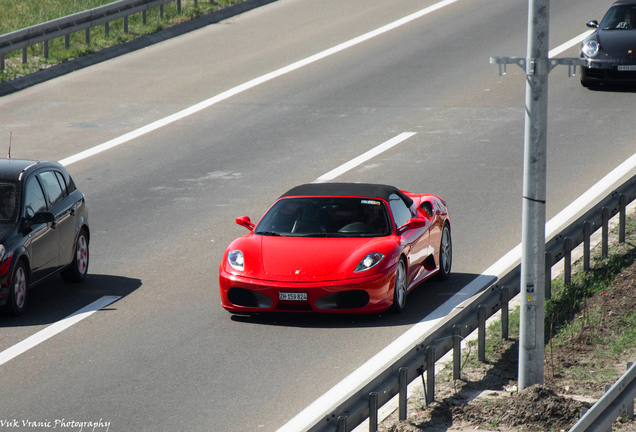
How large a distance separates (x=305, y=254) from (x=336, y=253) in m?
0.32

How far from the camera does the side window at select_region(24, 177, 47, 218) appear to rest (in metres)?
11.4

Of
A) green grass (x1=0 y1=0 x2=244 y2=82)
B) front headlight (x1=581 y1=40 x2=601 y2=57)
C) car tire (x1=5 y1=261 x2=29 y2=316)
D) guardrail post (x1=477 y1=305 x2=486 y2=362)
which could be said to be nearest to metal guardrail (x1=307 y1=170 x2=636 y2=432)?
guardrail post (x1=477 y1=305 x2=486 y2=362)

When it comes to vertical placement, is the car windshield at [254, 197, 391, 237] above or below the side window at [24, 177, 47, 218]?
below

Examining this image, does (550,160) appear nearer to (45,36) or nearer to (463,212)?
(463,212)

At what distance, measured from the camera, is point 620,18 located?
2133 centimetres

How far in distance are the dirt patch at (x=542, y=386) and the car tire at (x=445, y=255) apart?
1.91 metres

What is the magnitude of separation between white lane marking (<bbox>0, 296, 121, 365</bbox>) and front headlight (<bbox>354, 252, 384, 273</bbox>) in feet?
9.44

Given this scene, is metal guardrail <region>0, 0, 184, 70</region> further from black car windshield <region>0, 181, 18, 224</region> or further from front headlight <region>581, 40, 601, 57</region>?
black car windshield <region>0, 181, 18, 224</region>

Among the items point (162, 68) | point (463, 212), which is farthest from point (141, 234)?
point (162, 68)

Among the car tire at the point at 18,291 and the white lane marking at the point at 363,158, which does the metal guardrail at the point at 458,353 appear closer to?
the car tire at the point at 18,291

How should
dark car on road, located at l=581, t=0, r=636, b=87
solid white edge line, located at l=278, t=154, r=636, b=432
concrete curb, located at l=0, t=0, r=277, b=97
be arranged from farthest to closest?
concrete curb, located at l=0, t=0, r=277, b=97, dark car on road, located at l=581, t=0, r=636, b=87, solid white edge line, located at l=278, t=154, r=636, b=432

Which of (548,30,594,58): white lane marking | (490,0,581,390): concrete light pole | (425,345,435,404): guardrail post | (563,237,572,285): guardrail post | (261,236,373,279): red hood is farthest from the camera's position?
(548,30,594,58): white lane marking

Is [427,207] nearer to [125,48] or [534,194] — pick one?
[534,194]

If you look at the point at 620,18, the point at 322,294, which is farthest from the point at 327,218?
the point at 620,18
